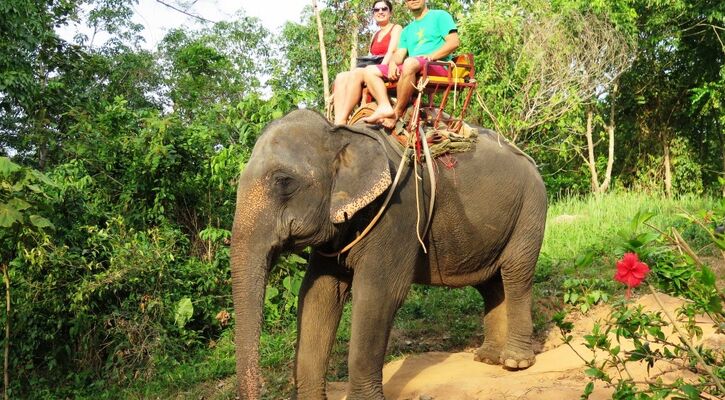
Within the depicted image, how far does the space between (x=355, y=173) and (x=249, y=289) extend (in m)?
0.95

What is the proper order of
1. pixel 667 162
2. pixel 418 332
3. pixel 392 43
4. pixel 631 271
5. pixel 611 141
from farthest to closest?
pixel 667 162
pixel 611 141
pixel 418 332
pixel 392 43
pixel 631 271

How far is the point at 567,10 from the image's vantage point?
15.3 meters

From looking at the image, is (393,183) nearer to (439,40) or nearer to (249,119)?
(439,40)

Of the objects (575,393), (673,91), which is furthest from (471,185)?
(673,91)

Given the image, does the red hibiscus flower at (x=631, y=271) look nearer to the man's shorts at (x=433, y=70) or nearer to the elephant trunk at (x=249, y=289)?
the elephant trunk at (x=249, y=289)

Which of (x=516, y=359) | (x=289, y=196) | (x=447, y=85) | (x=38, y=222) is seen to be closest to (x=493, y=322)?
(x=516, y=359)

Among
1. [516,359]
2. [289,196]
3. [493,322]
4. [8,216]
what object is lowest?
[516,359]

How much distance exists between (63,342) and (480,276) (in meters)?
3.60

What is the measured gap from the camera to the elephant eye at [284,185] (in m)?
4.42

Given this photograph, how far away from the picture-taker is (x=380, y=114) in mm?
5211

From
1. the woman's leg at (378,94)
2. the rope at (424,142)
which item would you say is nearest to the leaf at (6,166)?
the woman's leg at (378,94)

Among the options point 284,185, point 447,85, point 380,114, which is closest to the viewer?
point 284,185

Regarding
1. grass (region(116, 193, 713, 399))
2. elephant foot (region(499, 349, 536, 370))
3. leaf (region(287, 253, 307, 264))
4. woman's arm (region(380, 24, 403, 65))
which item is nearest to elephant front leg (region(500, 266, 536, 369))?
elephant foot (region(499, 349, 536, 370))

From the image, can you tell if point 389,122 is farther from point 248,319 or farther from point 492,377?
point 492,377
